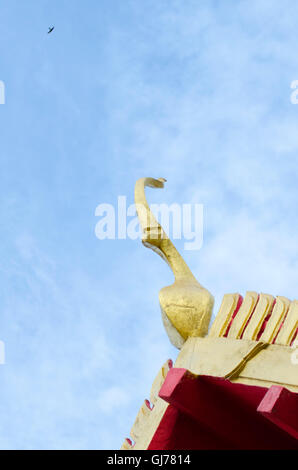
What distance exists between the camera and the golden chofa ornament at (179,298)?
17.2 feet

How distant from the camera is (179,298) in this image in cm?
536

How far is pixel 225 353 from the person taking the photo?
4852 millimetres

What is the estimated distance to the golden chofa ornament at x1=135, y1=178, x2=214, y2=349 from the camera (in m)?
5.25

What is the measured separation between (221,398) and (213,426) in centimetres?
21
